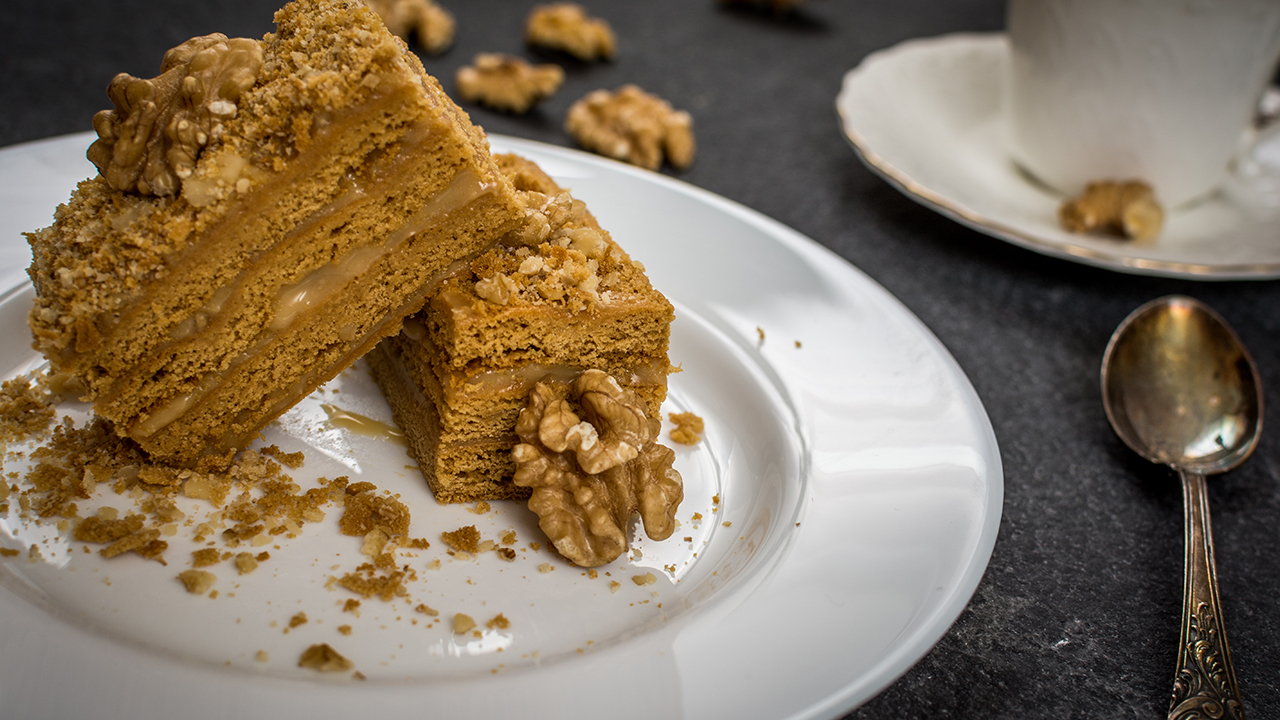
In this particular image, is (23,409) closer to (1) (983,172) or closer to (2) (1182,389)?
(2) (1182,389)

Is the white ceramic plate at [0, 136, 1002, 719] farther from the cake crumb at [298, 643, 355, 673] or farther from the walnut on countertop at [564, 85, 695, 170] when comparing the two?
the walnut on countertop at [564, 85, 695, 170]

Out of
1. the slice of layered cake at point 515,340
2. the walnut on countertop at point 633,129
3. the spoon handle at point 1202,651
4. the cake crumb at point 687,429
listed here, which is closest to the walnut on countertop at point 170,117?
the slice of layered cake at point 515,340

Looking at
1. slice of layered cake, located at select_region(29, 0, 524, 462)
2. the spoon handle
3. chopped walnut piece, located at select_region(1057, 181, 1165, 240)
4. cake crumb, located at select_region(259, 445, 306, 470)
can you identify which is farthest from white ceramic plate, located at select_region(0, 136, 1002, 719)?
chopped walnut piece, located at select_region(1057, 181, 1165, 240)

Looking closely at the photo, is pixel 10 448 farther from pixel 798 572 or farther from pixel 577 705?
pixel 798 572

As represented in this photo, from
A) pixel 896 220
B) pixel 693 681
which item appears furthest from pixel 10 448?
pixel 896 220

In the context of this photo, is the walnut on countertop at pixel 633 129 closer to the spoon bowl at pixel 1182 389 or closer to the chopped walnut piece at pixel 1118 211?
the chopped walnut piece at pixel 1118 211

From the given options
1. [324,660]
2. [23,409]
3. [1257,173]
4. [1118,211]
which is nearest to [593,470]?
[324,660]
